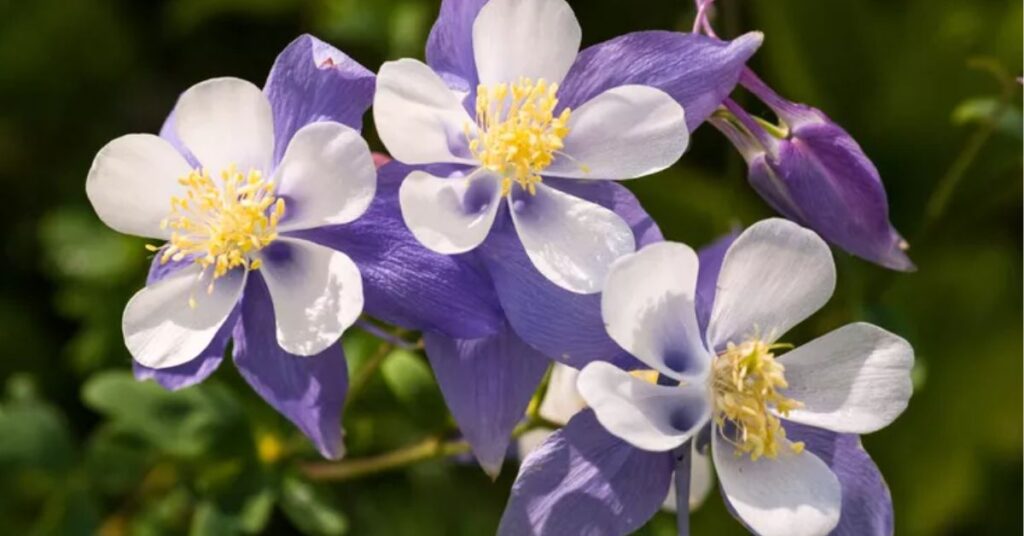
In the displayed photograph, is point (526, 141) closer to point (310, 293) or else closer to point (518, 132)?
point (518, 132)

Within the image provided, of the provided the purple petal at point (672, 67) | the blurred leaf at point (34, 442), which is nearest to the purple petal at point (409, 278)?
the purple petal at point (672, 67)

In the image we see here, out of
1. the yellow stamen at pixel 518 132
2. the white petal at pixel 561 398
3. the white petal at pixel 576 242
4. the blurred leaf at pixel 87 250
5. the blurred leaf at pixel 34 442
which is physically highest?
the yellow stamen at pixel 518 132

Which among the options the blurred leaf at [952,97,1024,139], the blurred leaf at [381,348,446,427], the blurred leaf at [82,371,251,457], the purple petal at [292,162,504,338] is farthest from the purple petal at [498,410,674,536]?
the blurred leaf at [952,97,1024,139]

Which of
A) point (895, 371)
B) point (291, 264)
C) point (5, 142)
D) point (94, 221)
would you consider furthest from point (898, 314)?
point (5, 142)

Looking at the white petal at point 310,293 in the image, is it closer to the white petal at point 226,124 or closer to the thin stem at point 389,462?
the white petal at point 226,124

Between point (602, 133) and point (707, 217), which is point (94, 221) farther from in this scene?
point (602, 133)

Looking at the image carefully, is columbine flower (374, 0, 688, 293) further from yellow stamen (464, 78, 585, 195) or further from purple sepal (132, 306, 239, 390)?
purple sepal (132, 306, 239, 390)
